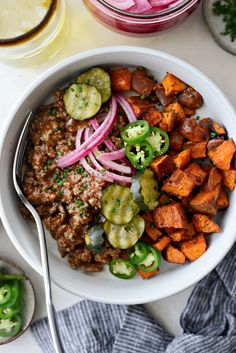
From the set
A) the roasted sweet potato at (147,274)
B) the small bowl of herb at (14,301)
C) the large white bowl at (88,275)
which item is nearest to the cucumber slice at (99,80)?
the large white bowl at (88,275)

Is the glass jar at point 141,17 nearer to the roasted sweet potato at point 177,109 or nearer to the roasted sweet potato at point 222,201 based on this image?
the roasted sweet potato at point 177,109

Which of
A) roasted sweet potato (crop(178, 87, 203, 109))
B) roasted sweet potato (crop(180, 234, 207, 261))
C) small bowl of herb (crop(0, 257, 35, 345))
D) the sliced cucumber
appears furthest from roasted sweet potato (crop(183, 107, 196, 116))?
small bowl of herb (crop(0, 257, 35, 345))

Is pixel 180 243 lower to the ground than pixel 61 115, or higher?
lower

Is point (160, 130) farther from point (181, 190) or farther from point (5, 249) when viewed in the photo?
point (5, 249)

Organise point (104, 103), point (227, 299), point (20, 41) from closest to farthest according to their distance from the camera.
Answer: point (20, 41)
point (104, 103)
point (227, 299)

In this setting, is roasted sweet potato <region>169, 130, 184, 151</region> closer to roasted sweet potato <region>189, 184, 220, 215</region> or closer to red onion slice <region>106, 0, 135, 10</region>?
roasted sweet potato <region>189, 184, 220, 215</region>

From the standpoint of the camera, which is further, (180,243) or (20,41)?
(180,243)

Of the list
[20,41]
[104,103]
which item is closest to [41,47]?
[20,41]

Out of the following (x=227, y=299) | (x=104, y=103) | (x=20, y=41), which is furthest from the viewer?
(x=227, y=299)
